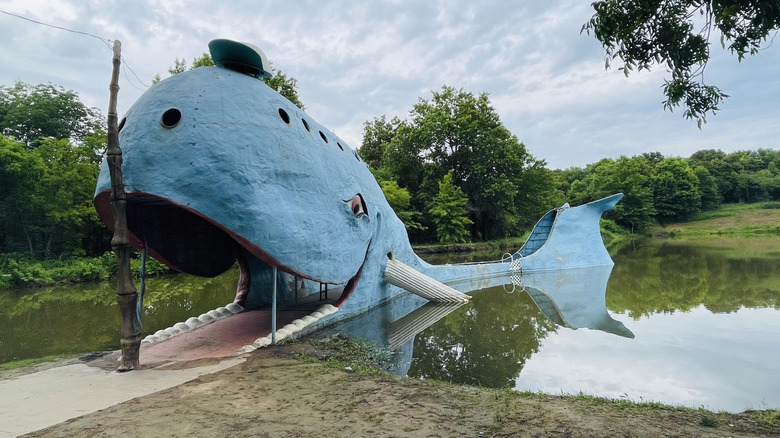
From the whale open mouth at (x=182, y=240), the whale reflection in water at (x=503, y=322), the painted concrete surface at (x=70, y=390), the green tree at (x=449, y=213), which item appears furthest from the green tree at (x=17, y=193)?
the green tree at (x=449, y=213)

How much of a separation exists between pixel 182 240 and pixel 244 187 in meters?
3.07

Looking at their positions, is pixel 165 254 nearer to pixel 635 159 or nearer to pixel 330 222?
pixel 330 222

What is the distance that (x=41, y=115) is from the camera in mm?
23609

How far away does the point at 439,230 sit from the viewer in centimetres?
2964

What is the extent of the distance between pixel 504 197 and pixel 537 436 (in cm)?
3018

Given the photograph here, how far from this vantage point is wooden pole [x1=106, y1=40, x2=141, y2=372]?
552cm

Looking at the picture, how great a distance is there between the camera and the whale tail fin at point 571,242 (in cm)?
1838

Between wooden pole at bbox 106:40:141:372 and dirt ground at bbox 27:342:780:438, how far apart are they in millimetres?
1256

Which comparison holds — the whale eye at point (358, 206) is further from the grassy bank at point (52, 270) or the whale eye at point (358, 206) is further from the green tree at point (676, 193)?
the green tree at point (676, 193)

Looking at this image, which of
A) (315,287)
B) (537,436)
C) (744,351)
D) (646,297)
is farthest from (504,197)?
(537,436)

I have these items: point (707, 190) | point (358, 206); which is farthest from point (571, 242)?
point (707, 190)

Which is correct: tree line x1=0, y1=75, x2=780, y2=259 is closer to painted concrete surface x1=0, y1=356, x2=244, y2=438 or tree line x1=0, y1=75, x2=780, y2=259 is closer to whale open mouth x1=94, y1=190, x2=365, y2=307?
whale open mouth x1=94, y1=190, x2=365, y2=307

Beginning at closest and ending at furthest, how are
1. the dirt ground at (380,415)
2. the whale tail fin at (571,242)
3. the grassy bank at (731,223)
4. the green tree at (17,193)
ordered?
1. the dirt ground at (380,415)
2. the green tree at (17,193)
3. the whale tail fin at (571,242)
4. the grassy bank at (731,223)

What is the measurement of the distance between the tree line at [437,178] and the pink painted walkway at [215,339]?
14727mm
